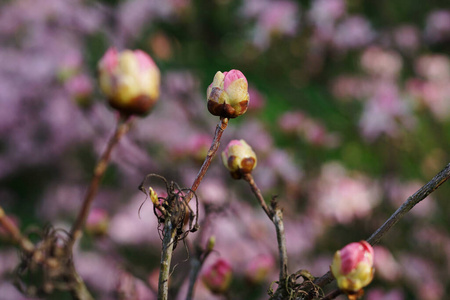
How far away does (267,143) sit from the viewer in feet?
4.64

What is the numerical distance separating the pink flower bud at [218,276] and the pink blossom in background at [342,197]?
0.86m

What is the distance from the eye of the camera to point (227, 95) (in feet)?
1.29

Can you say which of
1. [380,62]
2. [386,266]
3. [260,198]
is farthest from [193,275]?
[380,62]

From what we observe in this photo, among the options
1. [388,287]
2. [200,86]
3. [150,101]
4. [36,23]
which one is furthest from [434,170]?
[36,23]

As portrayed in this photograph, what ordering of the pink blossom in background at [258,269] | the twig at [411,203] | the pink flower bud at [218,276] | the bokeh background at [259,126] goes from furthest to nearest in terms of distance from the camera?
the bokeh background at [259,126] < the pink blossom in background at [258,269] < the pink flower bud at [218,276] < the twig at [411,203]

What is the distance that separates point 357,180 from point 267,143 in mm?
361

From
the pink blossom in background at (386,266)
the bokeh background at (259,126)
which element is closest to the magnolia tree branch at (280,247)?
the bokeh background at (259,126)

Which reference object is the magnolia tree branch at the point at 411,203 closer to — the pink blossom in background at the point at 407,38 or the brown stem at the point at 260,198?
the brown stem at the point at 260,198

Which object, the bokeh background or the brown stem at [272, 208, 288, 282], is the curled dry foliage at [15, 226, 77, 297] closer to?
the brown stem at [272, 208, 288, 282]

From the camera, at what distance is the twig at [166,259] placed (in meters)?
0.32

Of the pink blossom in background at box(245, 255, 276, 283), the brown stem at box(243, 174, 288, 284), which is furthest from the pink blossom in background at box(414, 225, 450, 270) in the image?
the brown stem at box(243, 174, 288, 284)

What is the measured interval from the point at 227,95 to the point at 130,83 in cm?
8

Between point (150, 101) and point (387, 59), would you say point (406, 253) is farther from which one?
point (150, 101)

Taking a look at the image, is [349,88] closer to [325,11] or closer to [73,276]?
[325,11]
